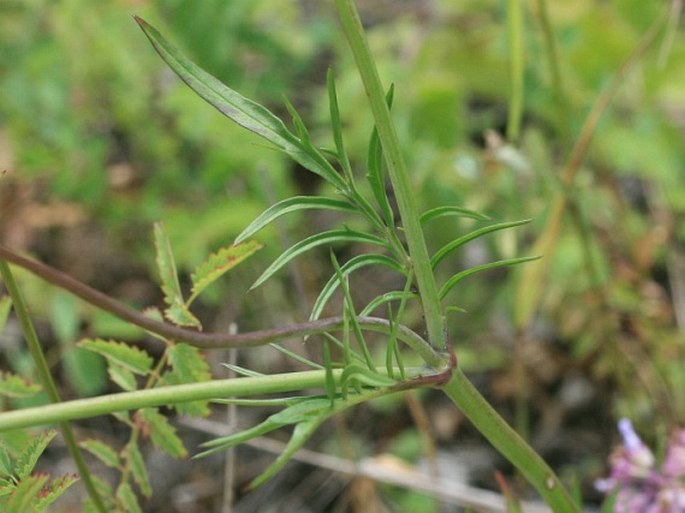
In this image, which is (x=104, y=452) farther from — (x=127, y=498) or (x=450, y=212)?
(x=450, y=212)

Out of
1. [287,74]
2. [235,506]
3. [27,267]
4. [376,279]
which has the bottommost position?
[235,506]

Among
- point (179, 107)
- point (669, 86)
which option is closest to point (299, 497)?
point (179, 107)

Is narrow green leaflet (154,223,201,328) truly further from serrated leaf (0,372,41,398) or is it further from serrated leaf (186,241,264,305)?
serrated leaf (0,372,41,398)

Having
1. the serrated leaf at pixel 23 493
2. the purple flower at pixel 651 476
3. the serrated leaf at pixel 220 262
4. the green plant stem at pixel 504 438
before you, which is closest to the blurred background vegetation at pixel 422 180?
the purple flower at pixel 651 476

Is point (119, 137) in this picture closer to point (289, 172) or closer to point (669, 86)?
point (289, 172)

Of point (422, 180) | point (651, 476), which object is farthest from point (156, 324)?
point (422, 180)
